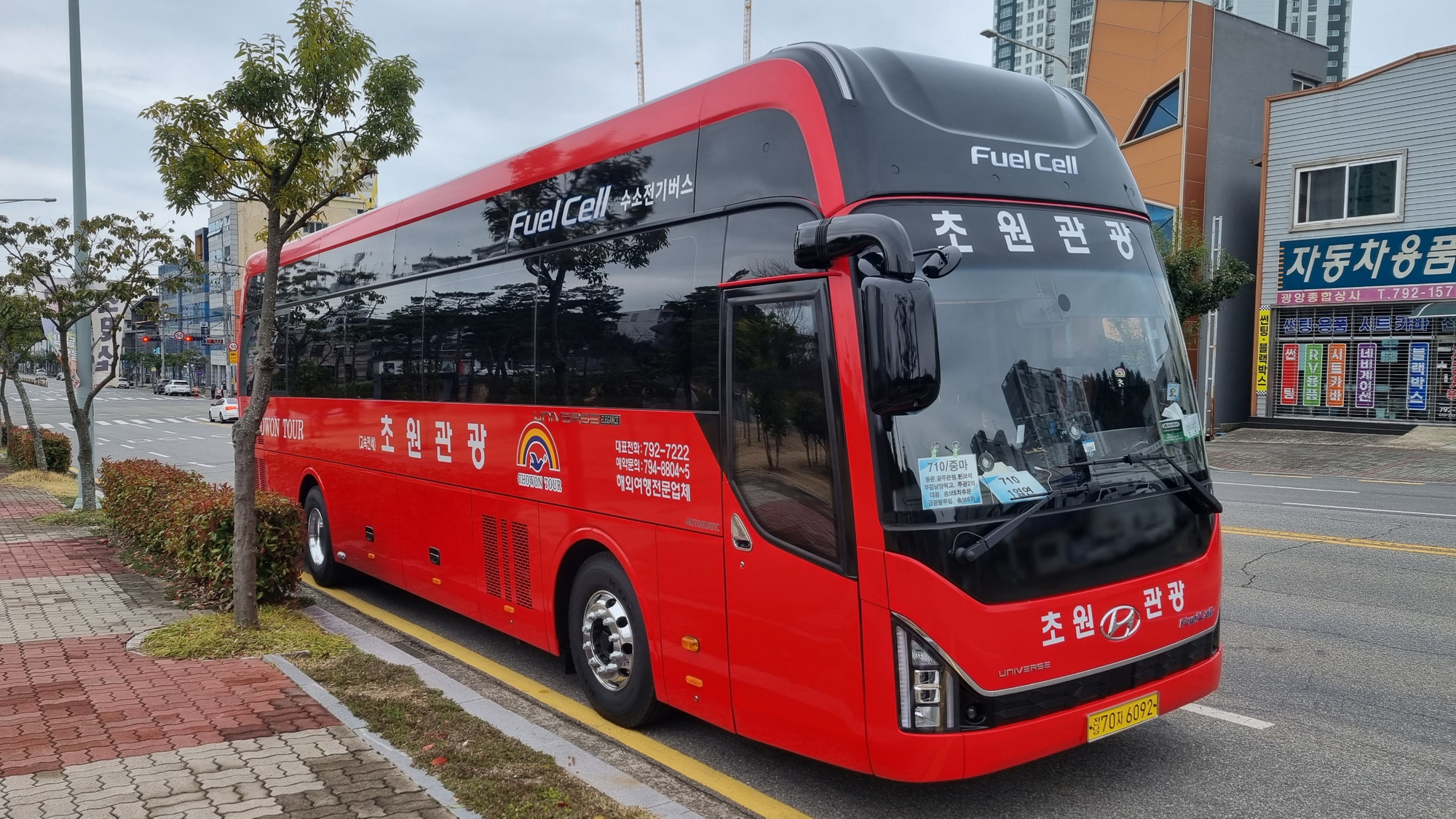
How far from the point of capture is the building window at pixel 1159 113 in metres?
30.3

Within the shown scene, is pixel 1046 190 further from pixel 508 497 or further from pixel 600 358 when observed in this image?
pixel 508 497

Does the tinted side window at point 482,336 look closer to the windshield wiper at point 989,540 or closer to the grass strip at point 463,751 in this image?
the grass strip at point 463,751

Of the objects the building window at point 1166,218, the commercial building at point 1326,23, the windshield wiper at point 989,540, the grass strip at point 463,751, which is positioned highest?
the commercial building at point 1326,23

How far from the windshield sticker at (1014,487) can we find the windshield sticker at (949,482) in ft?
0.23

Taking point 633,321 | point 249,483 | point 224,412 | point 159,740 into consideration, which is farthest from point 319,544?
point 224,412

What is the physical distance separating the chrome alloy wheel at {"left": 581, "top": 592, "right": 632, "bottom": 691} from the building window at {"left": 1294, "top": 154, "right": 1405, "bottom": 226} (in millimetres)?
25436

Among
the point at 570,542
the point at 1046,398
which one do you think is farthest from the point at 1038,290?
the point at 570,542

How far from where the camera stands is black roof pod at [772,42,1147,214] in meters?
4.40

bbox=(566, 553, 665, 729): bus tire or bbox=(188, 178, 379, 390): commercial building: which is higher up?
bbox=(188, 178, 379, 390): commercial building

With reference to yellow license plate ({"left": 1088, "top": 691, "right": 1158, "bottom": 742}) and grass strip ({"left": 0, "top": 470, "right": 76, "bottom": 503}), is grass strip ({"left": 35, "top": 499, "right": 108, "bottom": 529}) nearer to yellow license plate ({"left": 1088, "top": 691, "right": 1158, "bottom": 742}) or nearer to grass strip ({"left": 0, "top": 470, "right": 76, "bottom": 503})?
grass strip ({"left": 0, "top": 470, "right": 76, "bottom": 503})

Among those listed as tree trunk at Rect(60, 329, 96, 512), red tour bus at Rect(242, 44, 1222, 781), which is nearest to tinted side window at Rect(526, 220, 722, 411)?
red tour bus at Rect(242, 44, 1222, 781)

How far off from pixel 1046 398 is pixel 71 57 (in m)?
15.7

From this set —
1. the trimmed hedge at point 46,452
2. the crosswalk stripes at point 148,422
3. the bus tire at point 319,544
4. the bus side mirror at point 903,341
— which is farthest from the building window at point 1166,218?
the crosswalk stripes at point 148,422

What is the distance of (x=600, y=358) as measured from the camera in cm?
Answer: 586
